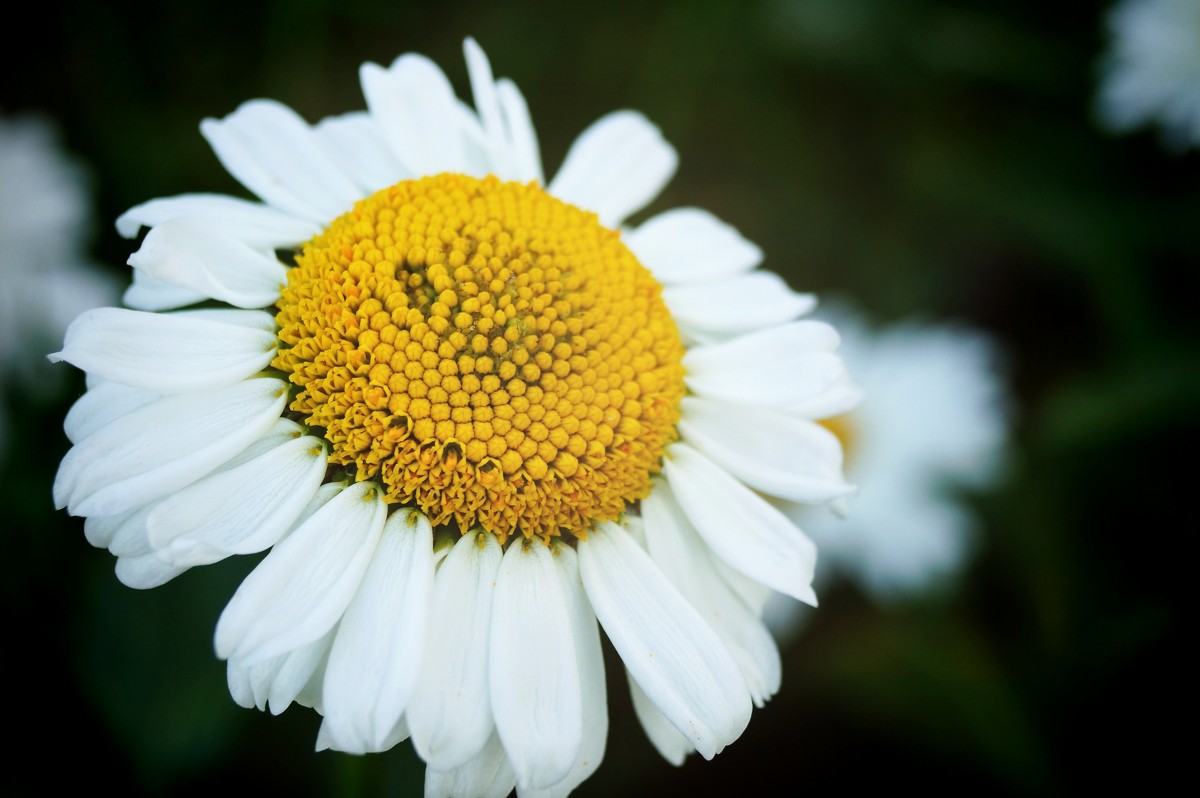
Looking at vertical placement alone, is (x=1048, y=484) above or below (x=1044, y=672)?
above

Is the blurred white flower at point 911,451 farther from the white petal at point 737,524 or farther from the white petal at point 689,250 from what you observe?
the white petal at point 737,524

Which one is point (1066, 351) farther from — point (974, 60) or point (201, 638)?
point (201, 638)

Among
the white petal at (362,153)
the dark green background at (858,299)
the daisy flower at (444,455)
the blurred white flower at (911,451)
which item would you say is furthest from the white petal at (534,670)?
the blurred white flower at (911,451)

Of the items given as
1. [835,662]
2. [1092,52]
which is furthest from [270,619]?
[1092,52]

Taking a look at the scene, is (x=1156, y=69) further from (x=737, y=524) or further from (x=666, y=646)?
(x=666, y=646)

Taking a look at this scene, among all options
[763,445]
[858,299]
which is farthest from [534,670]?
[858,299]

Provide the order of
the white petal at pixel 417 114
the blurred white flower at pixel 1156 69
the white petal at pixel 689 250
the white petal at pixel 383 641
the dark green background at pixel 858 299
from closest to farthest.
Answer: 1. the white petal at pixel 383 641
2. the white petal at pixel 417 114
3. the white petal at pixel 689 250
4. the dark green background at pixel 858 299
5. the blurred white flower at pixel 1156 69
